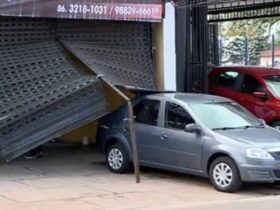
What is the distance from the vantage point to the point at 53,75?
40.3ft

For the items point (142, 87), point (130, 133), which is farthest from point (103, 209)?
point (142, 87)

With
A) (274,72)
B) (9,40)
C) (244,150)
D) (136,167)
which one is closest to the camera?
(244,150)

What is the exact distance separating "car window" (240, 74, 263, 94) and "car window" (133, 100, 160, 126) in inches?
165

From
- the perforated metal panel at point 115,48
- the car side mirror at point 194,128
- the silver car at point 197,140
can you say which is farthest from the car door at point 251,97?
the car side mirror at point 194,128

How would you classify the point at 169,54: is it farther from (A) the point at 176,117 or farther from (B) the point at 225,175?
(B) the point at 225,175

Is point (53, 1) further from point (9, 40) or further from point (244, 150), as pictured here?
point (244, 150)

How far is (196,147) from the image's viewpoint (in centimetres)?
1153

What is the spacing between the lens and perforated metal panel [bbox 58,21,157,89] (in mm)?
13297

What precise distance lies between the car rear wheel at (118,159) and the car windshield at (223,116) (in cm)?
169

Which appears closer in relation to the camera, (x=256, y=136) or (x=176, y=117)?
(x=256, y=136)

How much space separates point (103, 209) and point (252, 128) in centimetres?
365

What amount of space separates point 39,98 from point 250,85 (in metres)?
6.38

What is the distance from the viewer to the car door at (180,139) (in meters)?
11.6

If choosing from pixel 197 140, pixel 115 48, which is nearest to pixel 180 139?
pixel 197 140
